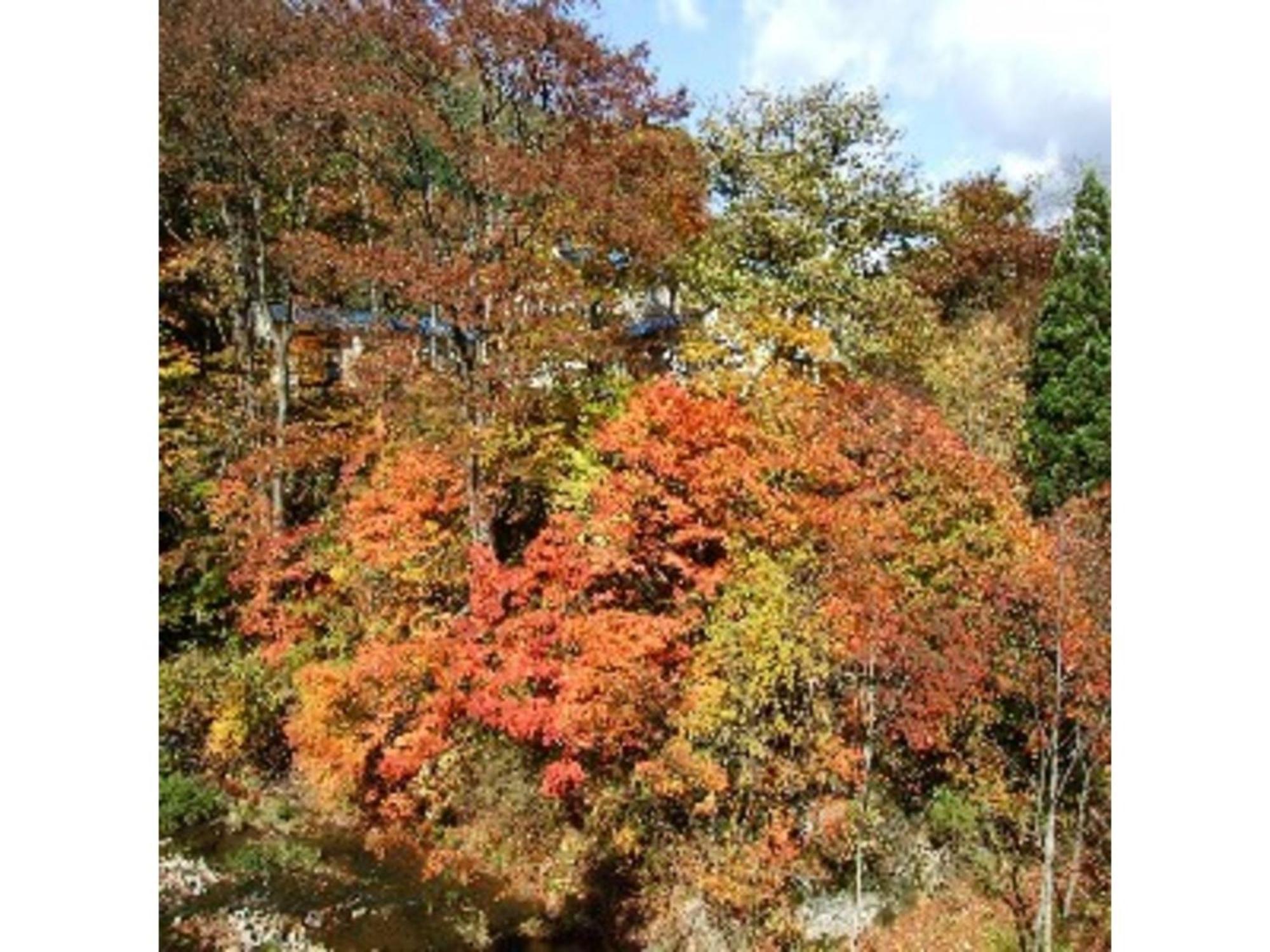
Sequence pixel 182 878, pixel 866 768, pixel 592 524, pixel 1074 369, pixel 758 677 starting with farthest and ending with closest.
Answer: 1. pixel 1074 369
2. pixel 182 878
3. pixel 592 524
4. pixel 758 677
5. pixel 866 768

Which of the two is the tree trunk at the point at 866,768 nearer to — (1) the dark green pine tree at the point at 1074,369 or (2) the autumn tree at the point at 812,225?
(1) the dark green pine tree at the point at 1074,369

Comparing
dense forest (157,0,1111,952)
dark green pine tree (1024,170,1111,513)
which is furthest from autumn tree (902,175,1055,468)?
dark green pine tree (1024,170,1111,513)

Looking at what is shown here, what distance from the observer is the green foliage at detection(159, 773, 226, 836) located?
53.4 ft

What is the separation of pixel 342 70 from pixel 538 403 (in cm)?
590

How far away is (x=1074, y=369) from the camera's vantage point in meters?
18.5

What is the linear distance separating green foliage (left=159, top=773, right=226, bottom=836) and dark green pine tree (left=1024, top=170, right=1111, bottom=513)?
13500 mm

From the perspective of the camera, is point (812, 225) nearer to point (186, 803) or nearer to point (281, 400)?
point (281, 400)

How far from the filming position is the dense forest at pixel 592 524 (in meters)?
13.7

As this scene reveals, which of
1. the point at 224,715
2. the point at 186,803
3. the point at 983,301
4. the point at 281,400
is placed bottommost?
the point at 186,803

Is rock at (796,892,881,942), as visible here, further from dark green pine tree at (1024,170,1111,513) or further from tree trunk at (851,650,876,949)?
dark green pine tree at (1024,170,1111,513)

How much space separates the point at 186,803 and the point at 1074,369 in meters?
15.3

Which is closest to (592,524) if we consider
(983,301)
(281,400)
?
(281,400)

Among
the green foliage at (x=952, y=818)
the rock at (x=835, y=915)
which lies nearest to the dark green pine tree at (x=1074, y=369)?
the green foliage at (x=952, y=818)

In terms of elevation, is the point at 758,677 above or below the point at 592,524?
below
